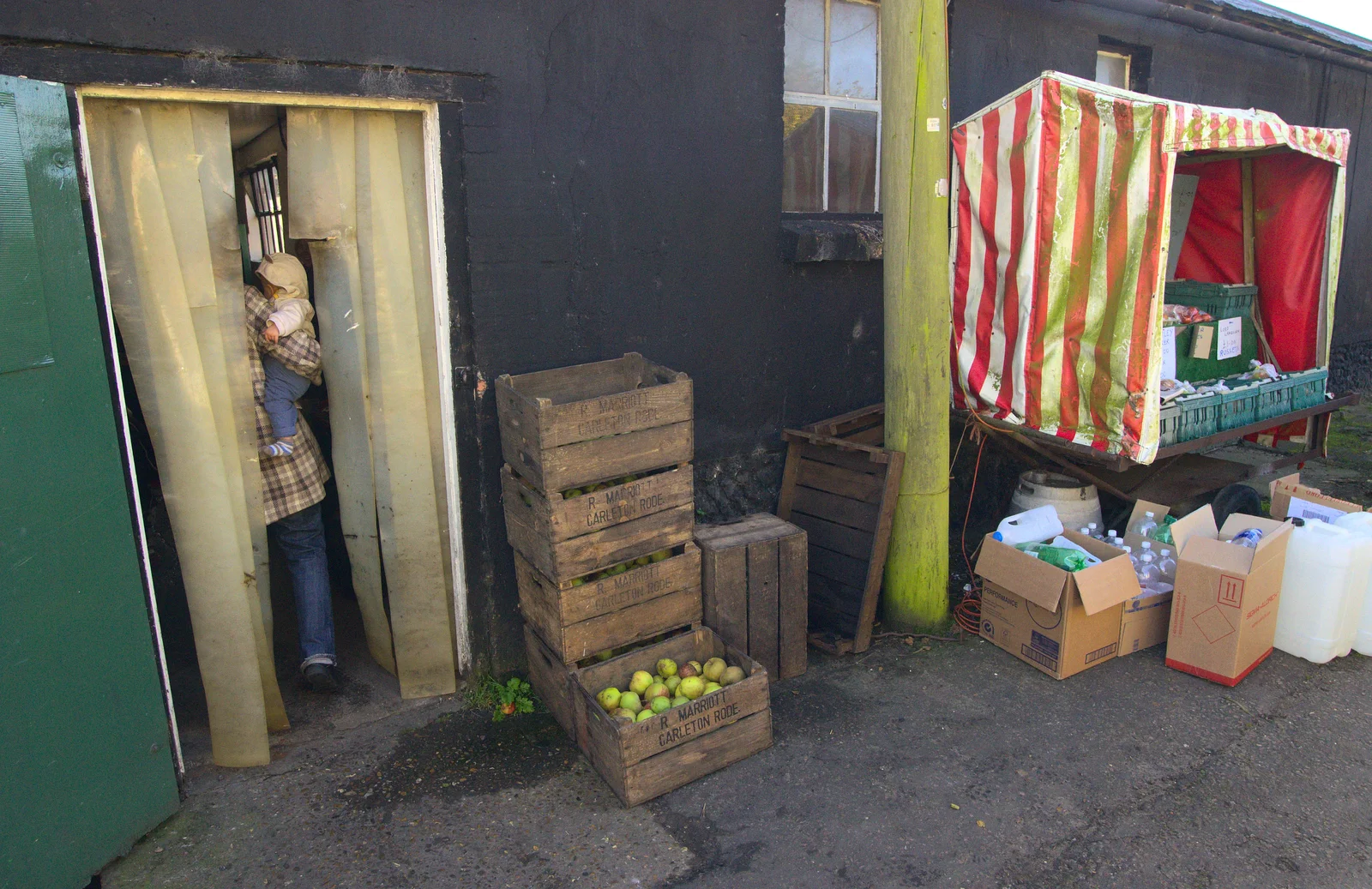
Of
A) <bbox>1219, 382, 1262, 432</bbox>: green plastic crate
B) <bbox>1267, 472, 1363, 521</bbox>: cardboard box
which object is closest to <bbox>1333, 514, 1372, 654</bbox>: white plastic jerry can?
<bbox>1267, 472, 1363, 521</bbox>: cardboard box

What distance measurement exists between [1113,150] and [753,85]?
6.10ft

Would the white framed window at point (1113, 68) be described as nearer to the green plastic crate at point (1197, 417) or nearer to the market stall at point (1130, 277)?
the market stall at point (1130, 277)

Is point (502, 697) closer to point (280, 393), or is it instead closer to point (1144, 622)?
point (280, 393)

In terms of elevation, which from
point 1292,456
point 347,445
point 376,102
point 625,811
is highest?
point 376,102

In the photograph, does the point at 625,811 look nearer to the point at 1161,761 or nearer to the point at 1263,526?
the point at 1161,761

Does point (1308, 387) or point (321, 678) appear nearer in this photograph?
point (321, 678)

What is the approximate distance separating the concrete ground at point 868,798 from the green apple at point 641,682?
397 mm

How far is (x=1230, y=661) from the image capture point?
411 centimetres

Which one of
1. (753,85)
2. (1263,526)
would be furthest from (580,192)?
(1263,526)

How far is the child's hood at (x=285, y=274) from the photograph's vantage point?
3.87m

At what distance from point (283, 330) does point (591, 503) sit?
1.55 m

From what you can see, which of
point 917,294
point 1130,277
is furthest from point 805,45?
point 1130,277

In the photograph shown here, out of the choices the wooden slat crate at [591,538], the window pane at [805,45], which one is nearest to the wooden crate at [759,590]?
the wooden slat crate at [591,538]

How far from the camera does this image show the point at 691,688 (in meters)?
3.61
